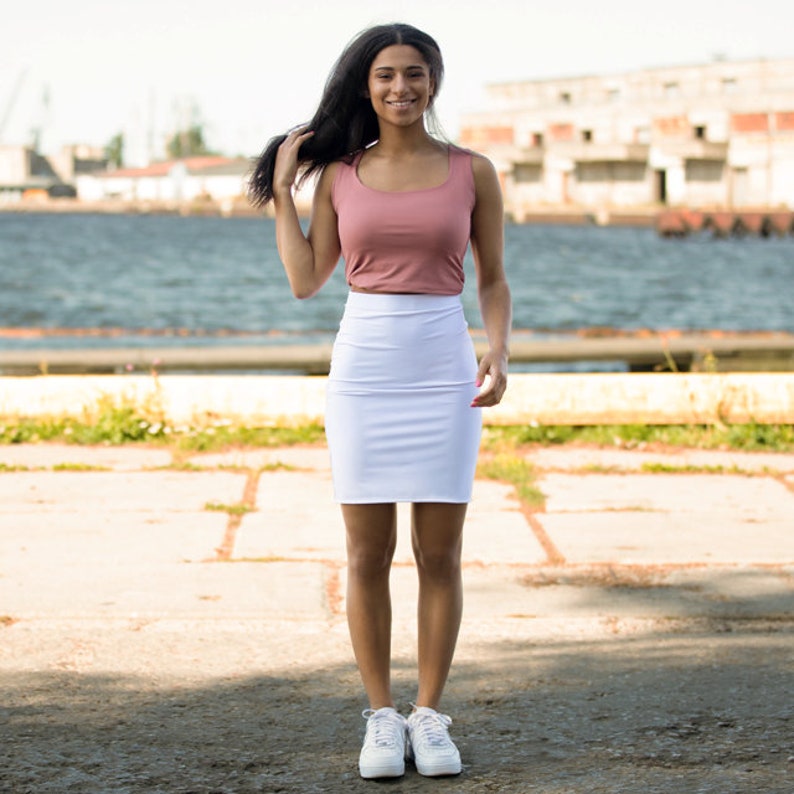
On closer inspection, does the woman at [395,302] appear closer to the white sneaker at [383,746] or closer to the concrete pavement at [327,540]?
the white sneaker at [383,746]

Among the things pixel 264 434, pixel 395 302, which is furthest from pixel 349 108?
pixel 264 434

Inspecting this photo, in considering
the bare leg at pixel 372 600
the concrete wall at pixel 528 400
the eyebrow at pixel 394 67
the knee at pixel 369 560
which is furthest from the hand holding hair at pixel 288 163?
the concrete wall at pixel 528 400

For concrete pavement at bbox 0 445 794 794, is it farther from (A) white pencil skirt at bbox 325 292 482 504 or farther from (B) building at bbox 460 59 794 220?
(B) building at bbox 460 59 794 220

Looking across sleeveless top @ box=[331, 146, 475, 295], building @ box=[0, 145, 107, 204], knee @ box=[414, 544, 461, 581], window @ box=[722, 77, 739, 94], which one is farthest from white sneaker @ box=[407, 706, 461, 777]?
building @ box=[0, 145, 107, 204]

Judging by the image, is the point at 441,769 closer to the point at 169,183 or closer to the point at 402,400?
the point at 402,400

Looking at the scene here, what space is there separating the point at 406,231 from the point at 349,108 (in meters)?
0.40

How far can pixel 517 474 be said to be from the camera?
7.11 m

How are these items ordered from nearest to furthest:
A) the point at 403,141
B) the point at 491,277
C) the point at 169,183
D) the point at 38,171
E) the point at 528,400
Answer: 1. the point at 403,141
2. the point at 491,277
3. the point at 528,400
4. the point at 169,183
5. the point at 38,171

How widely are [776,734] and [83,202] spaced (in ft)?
546

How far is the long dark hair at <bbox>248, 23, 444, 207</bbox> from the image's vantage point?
355 cm

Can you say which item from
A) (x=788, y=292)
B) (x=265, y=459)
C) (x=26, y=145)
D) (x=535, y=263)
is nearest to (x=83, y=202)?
(x=26, y=145)

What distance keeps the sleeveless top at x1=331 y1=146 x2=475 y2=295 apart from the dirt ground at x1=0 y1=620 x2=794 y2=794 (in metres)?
1.19

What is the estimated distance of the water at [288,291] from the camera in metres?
29.2

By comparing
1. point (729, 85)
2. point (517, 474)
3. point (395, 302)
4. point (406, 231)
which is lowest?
point (729, 85)
